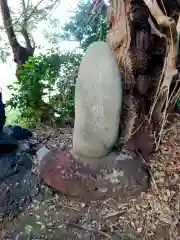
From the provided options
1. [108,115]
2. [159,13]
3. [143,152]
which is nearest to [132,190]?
[143,152]

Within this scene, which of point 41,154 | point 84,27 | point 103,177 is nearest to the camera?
point 103,177

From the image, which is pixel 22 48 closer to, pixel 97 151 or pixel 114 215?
pixel 97 151

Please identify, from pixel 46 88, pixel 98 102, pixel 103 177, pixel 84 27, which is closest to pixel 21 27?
pixel 84 27

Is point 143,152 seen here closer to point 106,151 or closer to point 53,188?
point 106,151

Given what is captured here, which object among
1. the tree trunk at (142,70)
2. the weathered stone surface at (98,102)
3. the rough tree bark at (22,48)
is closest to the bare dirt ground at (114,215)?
the tree trunk at (142,70)

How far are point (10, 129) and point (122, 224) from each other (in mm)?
1780

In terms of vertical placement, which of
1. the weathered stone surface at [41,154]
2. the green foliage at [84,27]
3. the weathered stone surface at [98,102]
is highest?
the green foliage at [84,27]

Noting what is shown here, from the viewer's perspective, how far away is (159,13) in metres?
1.89

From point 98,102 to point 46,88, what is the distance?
1514 millimetres

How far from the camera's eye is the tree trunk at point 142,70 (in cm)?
213

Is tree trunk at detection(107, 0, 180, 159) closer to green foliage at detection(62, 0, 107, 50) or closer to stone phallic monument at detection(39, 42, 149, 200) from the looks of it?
stone phallic monument at detection(39, 42, 149, 200)

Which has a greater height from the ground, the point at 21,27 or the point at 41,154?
the point at 21,27

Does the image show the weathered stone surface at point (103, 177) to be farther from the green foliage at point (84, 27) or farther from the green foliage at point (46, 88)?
the green foliage at point (84, 27)

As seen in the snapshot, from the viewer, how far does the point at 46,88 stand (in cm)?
359
